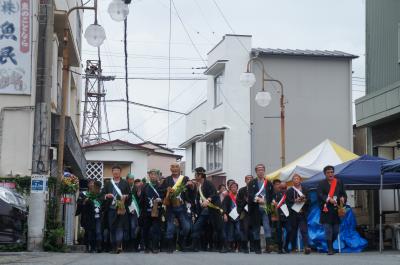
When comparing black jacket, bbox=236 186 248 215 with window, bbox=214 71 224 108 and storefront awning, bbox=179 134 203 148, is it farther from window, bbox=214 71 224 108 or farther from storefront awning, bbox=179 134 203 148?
storefront awning, bbox=179 134 203 148

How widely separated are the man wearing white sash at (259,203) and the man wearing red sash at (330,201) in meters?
1.33

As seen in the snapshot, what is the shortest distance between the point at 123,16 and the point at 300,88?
19811 millimetres

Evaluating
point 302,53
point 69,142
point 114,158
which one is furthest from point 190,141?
point 69,142

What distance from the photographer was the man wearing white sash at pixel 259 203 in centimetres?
1641

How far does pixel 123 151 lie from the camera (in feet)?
136

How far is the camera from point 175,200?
51.8 ft

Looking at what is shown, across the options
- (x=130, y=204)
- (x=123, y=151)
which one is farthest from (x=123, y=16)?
(x=123, y=151)

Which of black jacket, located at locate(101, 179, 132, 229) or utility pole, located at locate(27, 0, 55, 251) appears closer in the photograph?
utility pole, located at locate(27, 0, 55, 251)

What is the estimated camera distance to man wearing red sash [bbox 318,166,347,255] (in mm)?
15773

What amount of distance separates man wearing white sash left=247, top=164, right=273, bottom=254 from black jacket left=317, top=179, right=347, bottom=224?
130 cm

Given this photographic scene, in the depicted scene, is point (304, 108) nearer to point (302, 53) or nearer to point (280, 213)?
point (302, 53)

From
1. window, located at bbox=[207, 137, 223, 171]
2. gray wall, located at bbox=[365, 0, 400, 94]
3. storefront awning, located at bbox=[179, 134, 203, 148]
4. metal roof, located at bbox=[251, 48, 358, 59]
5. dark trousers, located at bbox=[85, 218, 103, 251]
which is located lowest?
dark trousers, located at bbox=[85, 218, 103, 251]

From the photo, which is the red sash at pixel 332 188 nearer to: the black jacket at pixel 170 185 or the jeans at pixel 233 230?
the jeans at pixel 233 230

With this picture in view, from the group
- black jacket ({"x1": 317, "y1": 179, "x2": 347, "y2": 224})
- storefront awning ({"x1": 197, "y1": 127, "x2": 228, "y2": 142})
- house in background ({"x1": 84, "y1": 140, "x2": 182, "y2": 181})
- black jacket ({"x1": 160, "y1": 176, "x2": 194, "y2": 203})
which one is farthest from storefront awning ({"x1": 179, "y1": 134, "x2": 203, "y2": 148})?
black jacket ({"x1": 317, "y1": 179, "x2": 347, "y2": 224})
